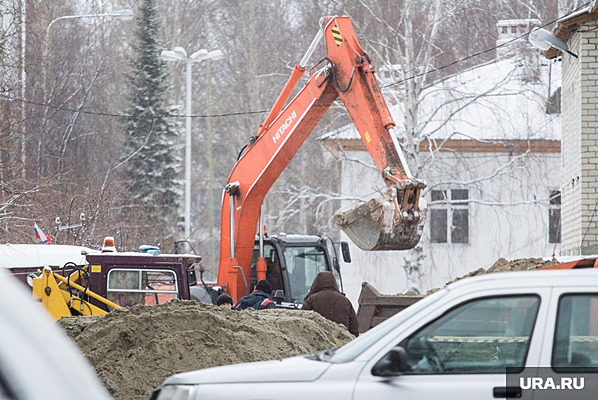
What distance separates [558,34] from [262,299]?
30.1 feet

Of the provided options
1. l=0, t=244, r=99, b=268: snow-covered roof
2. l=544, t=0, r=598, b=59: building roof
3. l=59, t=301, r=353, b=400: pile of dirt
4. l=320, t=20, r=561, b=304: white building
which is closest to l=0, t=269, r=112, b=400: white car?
l=59, t=301, r=353, b=400: pile of dirt

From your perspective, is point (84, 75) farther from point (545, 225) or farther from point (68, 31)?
point (545, 225)

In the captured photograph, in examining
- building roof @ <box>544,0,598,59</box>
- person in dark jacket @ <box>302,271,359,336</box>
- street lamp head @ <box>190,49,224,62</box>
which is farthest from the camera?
street lamp head @ <box>190,49,224,62</box>

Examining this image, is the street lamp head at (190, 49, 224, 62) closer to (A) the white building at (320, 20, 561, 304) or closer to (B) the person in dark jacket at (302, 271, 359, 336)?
(A) the white building at (320, 20, 561, 304)

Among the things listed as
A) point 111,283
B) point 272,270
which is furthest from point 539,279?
point 272,270

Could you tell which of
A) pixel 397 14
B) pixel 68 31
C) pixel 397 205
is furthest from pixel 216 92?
Answer: pixel 397 205

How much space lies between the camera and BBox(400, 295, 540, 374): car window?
539 cm

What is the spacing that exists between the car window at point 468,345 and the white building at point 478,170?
75.9 feet

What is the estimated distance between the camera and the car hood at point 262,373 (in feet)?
18.1

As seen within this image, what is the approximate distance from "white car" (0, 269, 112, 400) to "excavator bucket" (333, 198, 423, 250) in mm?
12749

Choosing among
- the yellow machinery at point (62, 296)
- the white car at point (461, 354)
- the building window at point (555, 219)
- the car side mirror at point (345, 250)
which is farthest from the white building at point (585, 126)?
the building window at point (555, 219)

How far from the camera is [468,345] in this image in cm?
559

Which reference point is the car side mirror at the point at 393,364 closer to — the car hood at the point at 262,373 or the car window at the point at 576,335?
the car hood at the point at 262,373

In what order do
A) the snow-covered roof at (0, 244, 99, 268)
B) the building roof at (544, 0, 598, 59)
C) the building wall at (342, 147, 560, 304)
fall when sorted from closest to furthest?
the snow-covered roof at (0, 244, 99, 268)
the building roof at (544, 0, 598, 59)
the building wall at (342, 147, 560, 304)
